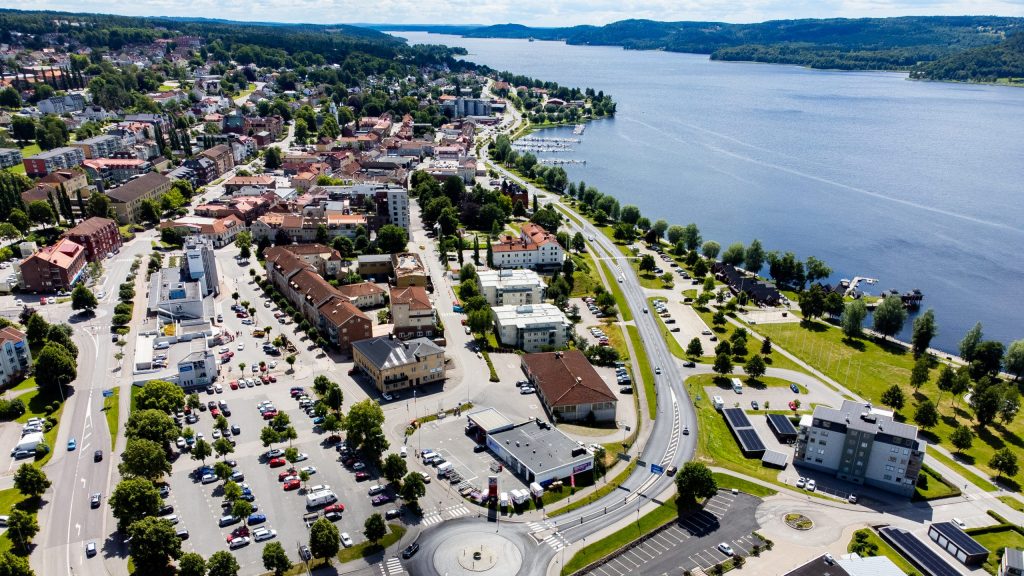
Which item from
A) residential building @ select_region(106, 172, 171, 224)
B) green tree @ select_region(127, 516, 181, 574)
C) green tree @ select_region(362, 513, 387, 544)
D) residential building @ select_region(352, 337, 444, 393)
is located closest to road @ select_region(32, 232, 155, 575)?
green tree @ select_region(127, 516, 181, 574)

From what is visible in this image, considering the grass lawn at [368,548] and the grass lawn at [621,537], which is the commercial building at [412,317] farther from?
the grass lawn at [621,537]

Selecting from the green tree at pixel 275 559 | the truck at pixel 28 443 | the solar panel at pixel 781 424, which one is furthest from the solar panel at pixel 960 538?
the truck at pixel 28 443

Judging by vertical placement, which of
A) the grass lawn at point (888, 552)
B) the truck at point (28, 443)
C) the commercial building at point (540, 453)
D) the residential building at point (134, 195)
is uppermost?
the residential building at point (134, 195)

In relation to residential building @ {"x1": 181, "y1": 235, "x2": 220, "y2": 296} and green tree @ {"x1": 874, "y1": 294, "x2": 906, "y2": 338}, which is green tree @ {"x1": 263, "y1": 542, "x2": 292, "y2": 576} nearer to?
residential building @ {"x1": 181, "y1": 235, "x2": 220, "y2": 296}

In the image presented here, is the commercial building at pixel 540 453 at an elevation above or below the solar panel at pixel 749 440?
above

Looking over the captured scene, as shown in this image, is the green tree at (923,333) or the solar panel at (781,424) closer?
the solar panel at (781,424)

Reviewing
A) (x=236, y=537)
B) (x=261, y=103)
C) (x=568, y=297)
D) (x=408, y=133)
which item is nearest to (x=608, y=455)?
(x=236, y=537)
